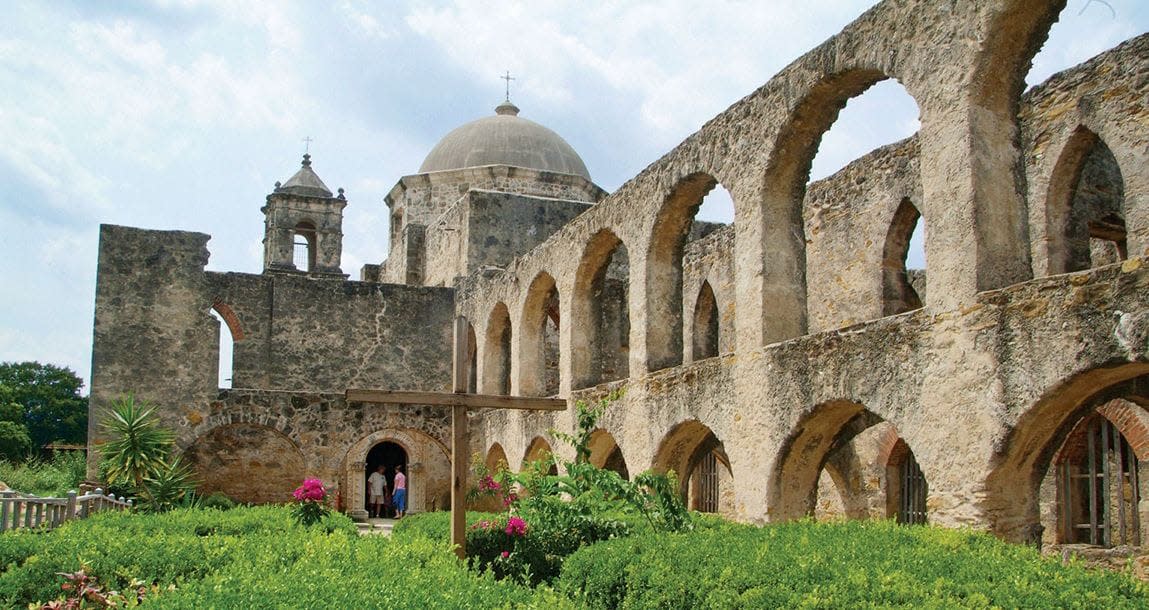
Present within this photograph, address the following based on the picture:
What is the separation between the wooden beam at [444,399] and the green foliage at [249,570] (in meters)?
1.15

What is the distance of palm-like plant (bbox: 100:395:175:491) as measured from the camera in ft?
52.3

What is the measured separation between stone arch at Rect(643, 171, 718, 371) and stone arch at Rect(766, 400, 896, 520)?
3.10 m

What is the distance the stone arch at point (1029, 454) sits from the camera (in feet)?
23.8

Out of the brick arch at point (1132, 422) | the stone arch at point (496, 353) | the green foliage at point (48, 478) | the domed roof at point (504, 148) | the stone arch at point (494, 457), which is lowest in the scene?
the green foliage at point (48, 478)

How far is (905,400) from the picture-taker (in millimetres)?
8359

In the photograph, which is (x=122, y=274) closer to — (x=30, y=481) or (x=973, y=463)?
(x=30, y=481)

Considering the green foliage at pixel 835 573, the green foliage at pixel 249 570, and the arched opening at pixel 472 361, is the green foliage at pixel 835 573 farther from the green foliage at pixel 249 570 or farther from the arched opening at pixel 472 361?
the arched opening at pixel 472 361

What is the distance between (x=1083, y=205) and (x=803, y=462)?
4898 millimetres

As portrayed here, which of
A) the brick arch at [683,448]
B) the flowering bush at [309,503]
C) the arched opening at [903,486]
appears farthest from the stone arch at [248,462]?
the arched opening at [903,486]

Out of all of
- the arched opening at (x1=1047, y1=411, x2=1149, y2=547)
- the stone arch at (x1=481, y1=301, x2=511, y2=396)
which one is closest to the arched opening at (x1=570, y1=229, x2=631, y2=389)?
the stone arch at (x1=481, y1=301, x2=511, y2=396)

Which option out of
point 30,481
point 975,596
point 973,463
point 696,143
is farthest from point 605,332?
point 975,596

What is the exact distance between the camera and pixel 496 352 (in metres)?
18.8

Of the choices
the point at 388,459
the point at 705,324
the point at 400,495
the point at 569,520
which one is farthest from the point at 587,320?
the point at 388,459

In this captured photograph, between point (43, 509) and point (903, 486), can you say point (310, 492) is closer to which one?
point (43, 509)
